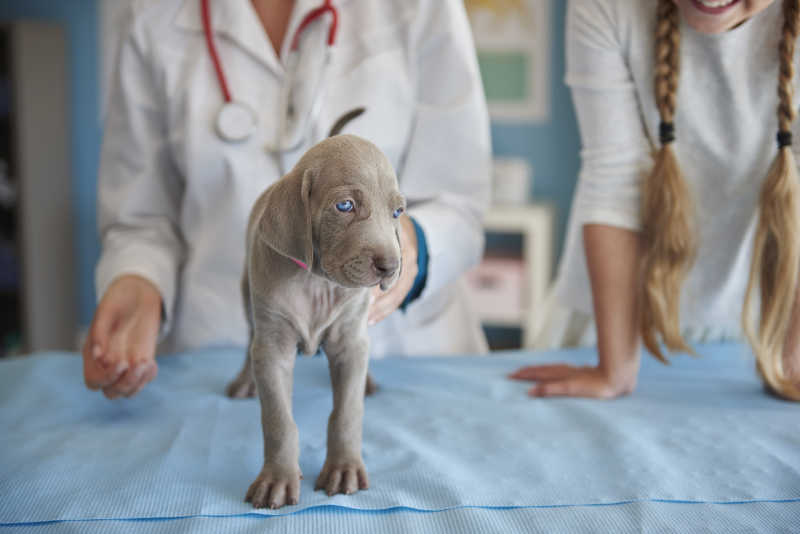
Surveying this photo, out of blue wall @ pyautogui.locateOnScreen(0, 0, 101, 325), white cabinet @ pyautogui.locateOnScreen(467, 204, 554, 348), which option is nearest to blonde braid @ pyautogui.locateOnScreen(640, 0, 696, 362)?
white cabinet @ pyautogui.locateOnScreen(467, 204, 554, 348)

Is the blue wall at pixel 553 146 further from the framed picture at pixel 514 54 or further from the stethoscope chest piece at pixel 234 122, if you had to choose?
the stethoscope chest piece at pixel 234 122

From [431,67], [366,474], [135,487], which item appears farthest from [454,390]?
[431,67]

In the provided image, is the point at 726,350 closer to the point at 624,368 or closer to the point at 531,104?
the point at 624,368

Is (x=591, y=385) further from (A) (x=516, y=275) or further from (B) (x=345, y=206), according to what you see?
(A) (x=516, y=275)

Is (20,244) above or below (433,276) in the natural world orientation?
below

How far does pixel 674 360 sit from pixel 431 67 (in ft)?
2.16

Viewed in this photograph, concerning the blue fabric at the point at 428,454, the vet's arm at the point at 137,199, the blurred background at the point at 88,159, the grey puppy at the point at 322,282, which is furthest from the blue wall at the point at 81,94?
the grey puppy at the point at 322,282

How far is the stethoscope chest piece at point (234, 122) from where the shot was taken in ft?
3.61

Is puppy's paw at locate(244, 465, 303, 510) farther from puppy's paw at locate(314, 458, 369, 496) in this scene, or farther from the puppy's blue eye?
the puppy's blue eye

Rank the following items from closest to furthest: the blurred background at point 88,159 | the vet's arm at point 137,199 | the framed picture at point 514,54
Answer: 1. the vet's arm at point 137,199
2. the blurred background at point 88,159
3. the framed picture at point 514,54

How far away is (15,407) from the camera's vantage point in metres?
0.90

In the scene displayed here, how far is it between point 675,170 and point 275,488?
2.25 feet

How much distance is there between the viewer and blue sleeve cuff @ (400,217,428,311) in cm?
95

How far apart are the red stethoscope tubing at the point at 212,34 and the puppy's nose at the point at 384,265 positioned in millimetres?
638
